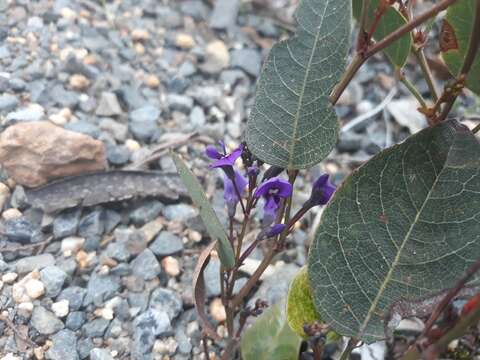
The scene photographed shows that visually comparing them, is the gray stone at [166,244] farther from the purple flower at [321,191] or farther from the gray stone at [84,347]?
the purple flower at [321,191]

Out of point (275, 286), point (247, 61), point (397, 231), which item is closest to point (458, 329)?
point (397, 231)

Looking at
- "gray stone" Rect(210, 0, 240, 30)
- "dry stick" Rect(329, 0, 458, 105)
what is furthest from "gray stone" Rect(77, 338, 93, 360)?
"gray stone" Rect(210, 0, 240, 30)

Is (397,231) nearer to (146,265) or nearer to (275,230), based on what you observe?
(275,230)

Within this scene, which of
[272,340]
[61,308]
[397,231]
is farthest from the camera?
[61,308]

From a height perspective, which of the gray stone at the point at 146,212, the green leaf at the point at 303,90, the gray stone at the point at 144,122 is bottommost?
the gray stone at the point at 146,212

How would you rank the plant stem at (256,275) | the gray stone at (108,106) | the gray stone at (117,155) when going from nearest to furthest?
the plant stem at (256,275) → the gray stone at (117,155) → the gray stone at (108,106)

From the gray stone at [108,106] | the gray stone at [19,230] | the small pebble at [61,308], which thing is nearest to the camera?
the small pebble at [61,308]

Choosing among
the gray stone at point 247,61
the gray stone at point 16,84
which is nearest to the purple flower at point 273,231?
the gray stone at point 16,84
